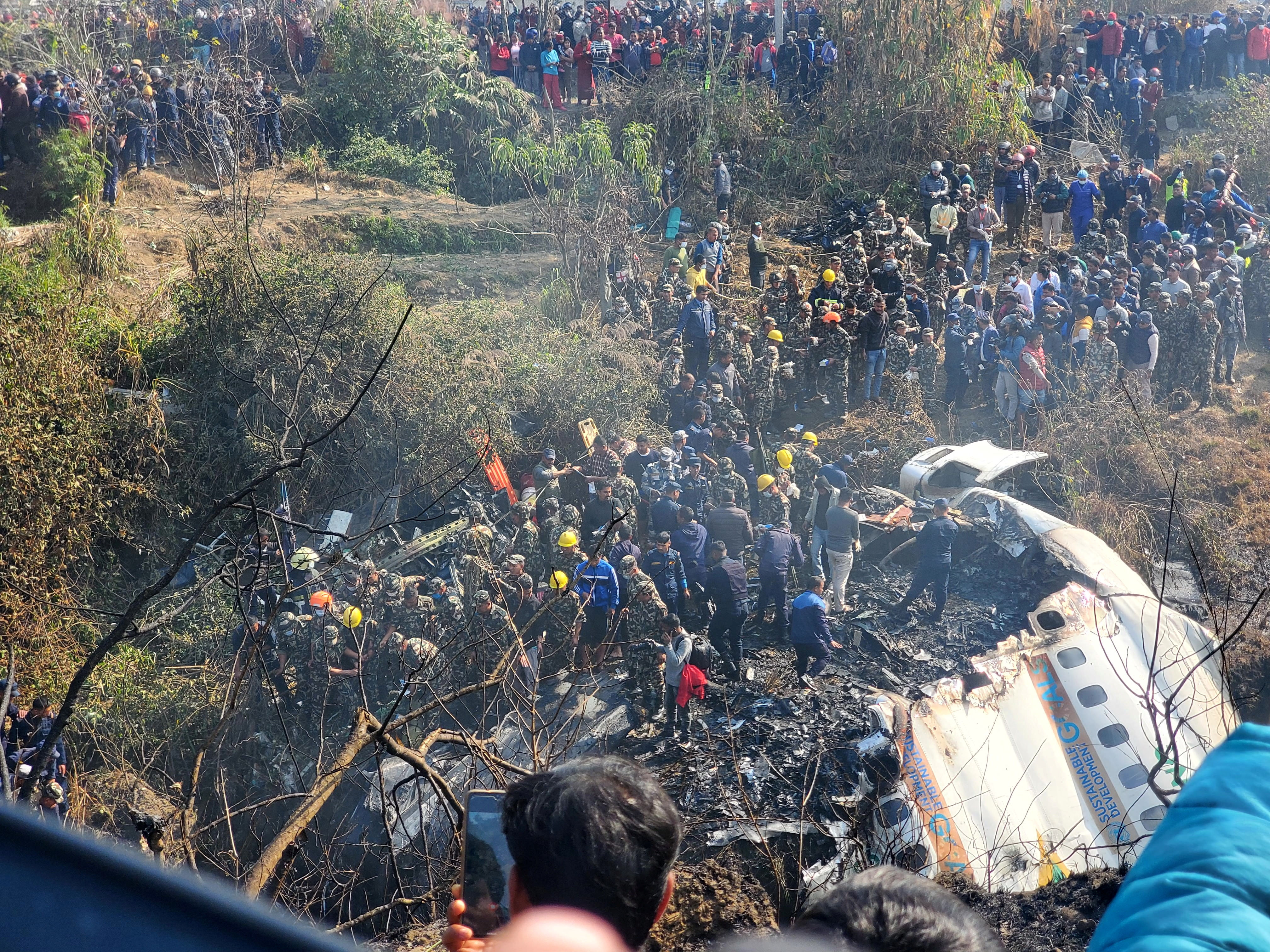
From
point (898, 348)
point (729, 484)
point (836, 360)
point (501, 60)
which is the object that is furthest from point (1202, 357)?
point (501, 60)

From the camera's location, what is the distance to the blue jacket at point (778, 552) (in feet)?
36.4

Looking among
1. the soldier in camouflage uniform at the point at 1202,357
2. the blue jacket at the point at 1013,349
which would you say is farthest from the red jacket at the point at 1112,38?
the blue jacket at the point at 1013,349

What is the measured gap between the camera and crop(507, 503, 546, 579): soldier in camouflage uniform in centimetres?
1187

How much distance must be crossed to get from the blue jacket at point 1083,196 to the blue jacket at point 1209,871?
18.9m

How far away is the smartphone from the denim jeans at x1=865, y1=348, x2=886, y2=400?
13.2m

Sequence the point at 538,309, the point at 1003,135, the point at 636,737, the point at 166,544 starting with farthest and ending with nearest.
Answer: the point at 1003,135 < the point at 538,309 < the point at 166,544 < the point at 636,737

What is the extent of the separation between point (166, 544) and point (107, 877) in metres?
13.9

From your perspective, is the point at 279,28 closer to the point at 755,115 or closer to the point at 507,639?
the point at 755,115

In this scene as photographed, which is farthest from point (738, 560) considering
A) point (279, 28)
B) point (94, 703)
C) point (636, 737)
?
point (279, 28)

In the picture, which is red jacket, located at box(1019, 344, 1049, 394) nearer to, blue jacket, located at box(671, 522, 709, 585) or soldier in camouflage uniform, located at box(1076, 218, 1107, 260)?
soldier in camouflage uniform, located at box(1076, 218, 1107, 260)

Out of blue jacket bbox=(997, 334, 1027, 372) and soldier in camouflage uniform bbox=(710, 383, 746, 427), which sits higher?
blue jacket bbox=(997, 334, 1027, 372)

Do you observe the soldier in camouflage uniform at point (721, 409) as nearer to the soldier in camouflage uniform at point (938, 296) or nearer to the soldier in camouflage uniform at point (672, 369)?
the soldier in camouflage uniform at point (672, 369)

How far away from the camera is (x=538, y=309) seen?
1670cm

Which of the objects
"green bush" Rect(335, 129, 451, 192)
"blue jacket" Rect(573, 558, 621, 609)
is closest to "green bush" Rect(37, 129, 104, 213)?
"green bush" Rect(335, 129, 451, 192)
